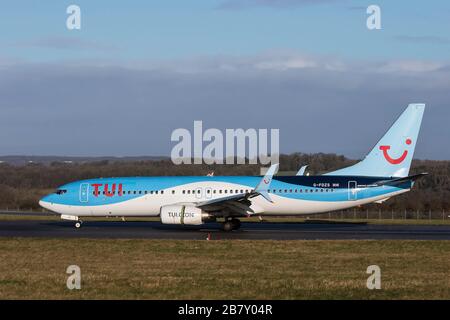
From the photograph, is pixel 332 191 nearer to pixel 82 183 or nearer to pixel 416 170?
pixel 82 183

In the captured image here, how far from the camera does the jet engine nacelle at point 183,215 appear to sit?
130ft

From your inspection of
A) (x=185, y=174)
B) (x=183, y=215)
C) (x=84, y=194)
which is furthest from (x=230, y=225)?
(x=185, y=174)

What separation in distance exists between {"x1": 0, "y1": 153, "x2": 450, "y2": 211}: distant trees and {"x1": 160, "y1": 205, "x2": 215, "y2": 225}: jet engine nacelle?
1303 inches

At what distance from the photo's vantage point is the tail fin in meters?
43.3

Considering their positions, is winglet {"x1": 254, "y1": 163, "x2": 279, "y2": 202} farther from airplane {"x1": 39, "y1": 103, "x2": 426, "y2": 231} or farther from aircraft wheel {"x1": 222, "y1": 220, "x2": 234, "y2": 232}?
aircraft wheel {"x1": 222, "y1": 220, "x2": 234, "y2": 232}

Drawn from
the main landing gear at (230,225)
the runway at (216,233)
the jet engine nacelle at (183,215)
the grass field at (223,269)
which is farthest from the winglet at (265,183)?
the grass field at (223,269)

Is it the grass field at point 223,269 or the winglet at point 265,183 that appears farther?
the winglet at point 265,183

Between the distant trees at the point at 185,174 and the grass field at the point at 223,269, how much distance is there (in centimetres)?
4264

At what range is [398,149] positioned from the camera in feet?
142

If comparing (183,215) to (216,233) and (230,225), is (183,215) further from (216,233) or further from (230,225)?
(230,225)

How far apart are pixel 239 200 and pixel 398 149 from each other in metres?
9.60

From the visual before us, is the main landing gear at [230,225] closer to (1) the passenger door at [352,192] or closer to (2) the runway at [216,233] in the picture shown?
(2) the runway at [216,233]

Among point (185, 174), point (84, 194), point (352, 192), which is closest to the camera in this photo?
point (352, 192)

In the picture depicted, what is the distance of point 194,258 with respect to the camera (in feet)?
88.1
